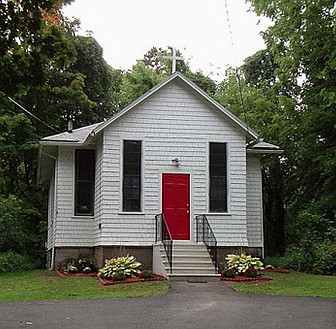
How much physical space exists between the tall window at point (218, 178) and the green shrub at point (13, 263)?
29.4 ft

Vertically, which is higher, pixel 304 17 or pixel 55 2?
pixel 304 17

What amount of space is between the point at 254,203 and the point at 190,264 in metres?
5.20

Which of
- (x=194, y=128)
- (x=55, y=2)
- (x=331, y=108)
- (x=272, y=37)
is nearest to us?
(x=55, y=2)

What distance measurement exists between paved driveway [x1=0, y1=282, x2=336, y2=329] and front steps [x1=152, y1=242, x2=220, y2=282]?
2234mm

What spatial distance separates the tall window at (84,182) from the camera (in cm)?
1900

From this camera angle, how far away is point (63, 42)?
26.2ft

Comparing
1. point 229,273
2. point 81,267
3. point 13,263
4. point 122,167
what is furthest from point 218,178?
point 13,263

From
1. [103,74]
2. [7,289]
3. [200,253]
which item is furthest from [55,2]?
→ [103,74]

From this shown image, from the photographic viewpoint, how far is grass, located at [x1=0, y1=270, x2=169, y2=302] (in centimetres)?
1227

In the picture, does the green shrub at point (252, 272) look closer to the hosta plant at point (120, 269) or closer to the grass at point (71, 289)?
the grass at point (71, 289)

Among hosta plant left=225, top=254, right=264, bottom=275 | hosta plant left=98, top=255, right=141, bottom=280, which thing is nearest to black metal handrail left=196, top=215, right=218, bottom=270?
hosta plant left=225, top=254, right=264, bottom=275

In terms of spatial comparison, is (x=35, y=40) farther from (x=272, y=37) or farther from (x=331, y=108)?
(x=331, y=108)

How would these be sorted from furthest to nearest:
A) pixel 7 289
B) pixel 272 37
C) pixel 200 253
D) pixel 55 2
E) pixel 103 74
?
1. pixel 103 74
2. pixel 272 37
3. pixel 200 253
4. pixel 7 289
5. pixel 55 2

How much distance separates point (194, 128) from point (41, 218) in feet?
43.0
